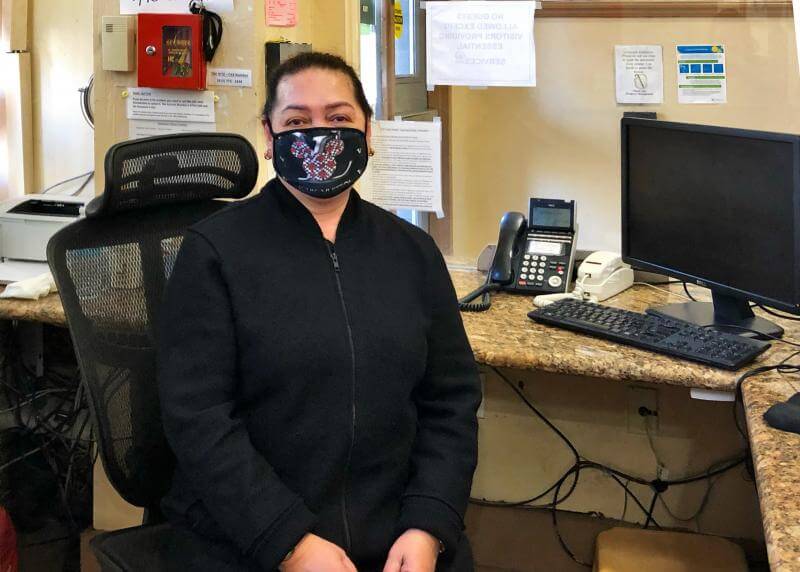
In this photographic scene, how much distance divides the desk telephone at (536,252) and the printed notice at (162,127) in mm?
739

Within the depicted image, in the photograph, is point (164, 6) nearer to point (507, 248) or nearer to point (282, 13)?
point (282, 13)

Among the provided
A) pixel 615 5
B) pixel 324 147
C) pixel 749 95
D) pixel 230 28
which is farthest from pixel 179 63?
pixel 749 95

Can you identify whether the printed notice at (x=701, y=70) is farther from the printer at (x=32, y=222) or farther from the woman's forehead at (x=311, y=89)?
the printer at (x=32, y=222)

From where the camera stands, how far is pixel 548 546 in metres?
2.43

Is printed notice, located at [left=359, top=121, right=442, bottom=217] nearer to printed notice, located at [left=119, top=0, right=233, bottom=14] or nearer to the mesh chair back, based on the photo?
printed notice, located at [left=119, top=0, right=233, bottom=14]

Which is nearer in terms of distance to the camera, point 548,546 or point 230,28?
point 230,28

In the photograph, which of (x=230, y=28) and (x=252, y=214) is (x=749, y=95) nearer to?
(x=230, y=28)

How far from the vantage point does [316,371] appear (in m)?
1.38

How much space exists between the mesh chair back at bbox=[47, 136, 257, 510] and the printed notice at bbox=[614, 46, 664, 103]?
48.9 inches

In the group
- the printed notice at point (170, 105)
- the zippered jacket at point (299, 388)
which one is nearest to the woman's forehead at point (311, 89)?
the zippered jacket at point (299, 388)

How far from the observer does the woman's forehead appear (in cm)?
146

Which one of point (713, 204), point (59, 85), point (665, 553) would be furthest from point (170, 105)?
point (665, 553)

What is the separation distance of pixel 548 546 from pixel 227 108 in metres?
Result: 1.35

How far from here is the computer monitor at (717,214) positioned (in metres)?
1.71
